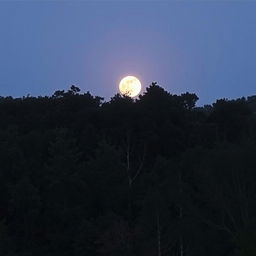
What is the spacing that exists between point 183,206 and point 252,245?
5598 millimetres

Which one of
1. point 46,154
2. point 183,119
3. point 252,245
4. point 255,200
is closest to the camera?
point 252,245

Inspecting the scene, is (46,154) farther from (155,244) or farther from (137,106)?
(155,244)

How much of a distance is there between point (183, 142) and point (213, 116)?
3.68m

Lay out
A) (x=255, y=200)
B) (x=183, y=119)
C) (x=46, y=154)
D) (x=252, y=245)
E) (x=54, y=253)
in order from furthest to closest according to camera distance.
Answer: (x=183, y=119), (x=46, y=154), (x=54, y=253), (x=255, y=200), (x=252, y=245)

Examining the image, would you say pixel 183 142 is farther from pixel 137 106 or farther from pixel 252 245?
pixel 252 245

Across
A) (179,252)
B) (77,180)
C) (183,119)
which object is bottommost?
(179,252)

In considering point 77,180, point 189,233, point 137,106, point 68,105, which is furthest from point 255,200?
point 68,105

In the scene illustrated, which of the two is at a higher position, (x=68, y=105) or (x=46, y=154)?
(x=68, y=105)

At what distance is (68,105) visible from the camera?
146 ft

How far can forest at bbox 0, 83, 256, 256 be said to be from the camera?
32.6 metres

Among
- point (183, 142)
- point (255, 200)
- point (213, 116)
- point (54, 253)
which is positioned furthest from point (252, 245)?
point (213, 116)

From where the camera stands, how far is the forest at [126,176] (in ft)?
107

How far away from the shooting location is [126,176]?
3906 centimetres

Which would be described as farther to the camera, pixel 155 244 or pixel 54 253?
pixel 54 253
